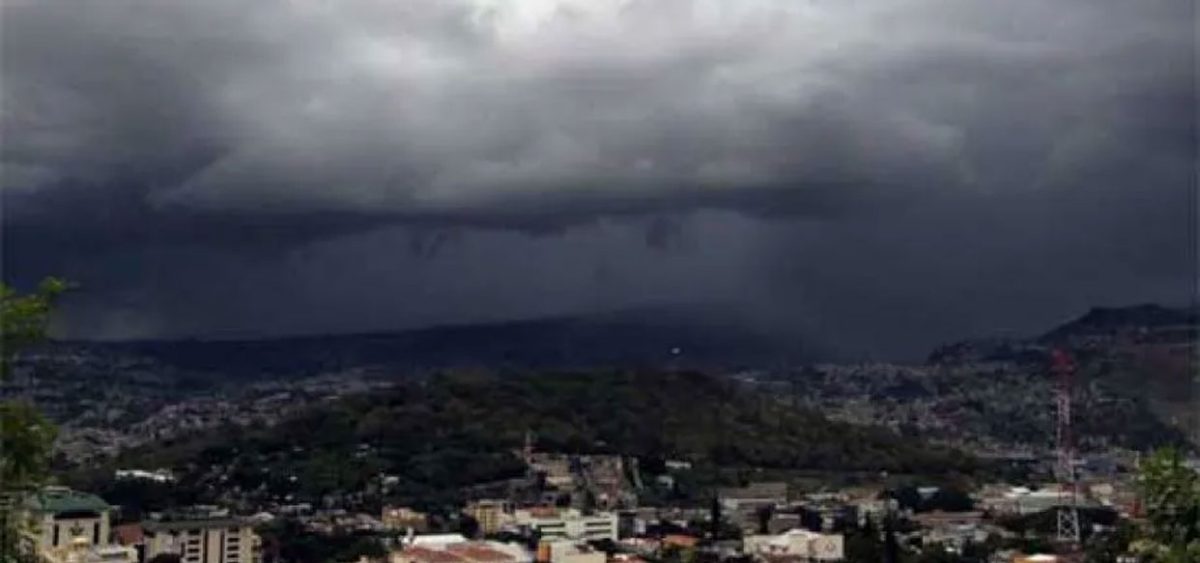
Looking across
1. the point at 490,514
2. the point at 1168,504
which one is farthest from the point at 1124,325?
the point at 1168,504

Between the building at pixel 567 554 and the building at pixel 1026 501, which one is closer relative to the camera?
the building at pixel 567 554

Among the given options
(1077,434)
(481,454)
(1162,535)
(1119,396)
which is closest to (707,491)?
(481,454)

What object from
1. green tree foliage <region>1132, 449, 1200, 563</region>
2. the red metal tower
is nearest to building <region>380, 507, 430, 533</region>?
the red metal tower

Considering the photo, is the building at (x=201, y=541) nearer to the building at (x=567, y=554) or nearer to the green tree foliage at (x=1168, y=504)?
the building at (x=567, y=554)

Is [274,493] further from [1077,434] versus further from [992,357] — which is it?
[992,357]

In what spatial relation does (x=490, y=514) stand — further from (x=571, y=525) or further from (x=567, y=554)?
(x=567, y=554)

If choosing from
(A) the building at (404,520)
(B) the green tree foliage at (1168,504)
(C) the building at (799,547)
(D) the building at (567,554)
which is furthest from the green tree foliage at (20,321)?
(A) the building at (404,520)

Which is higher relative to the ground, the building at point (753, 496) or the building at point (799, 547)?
the building at point (753, 496)
